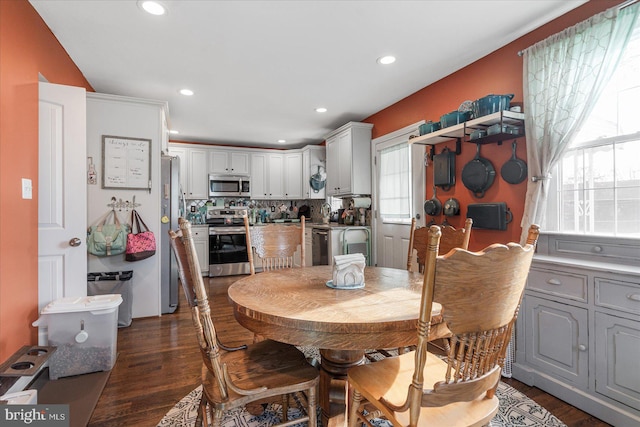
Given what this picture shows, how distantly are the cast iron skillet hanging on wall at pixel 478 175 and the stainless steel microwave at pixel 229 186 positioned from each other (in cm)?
423

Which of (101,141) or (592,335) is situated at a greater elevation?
(101,141)

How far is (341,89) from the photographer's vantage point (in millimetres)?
3488

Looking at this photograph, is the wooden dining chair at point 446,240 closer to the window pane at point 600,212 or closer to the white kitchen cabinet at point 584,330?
the white kitchen cabinet at point 584,330

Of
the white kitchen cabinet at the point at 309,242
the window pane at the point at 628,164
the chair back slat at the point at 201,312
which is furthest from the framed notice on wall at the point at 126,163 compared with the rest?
the window pane at the point at 628,164

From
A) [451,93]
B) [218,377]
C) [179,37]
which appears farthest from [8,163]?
[451,93]

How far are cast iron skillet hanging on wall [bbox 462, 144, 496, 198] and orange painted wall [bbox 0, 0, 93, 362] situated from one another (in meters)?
3.26

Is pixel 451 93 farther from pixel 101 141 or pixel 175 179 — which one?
pixel 101 141

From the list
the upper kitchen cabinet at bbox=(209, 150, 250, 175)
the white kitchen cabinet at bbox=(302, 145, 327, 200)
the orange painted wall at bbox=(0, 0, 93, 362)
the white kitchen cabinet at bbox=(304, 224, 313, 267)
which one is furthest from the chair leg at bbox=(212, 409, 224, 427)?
the upper kitchen cabinet at bbox=(209, 150, 250, 175)

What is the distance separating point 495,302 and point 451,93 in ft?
8.84

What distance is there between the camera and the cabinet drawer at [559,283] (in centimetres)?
180

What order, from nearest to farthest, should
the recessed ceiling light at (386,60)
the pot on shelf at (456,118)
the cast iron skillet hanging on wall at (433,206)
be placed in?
the pot on shelf at (456,118), the recessed ceiling light at (386,60), the cast iron skillet hanging on wall at (433,206)

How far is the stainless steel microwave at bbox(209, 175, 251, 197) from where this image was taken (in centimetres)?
580

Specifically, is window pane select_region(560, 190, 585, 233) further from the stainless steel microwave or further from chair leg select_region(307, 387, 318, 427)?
the stainless steel microwave

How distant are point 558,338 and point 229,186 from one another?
527 cm
